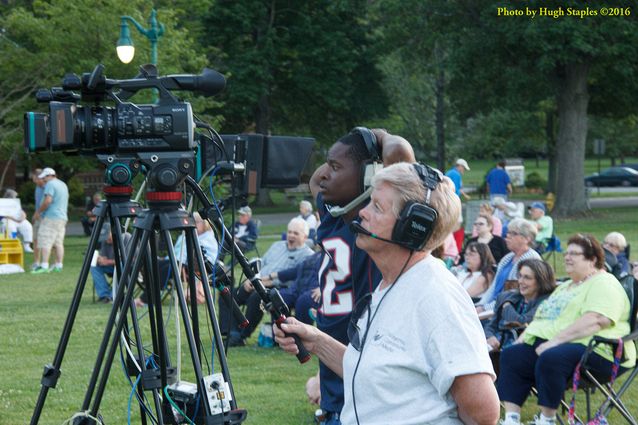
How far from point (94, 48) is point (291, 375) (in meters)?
17.0

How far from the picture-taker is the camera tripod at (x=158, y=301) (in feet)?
13.9

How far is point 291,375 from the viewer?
8.74 metres

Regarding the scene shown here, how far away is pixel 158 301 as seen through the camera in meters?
4.55

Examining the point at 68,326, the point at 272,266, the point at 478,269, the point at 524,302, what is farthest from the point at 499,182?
the point at 68,326

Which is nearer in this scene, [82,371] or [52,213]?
[82,371]

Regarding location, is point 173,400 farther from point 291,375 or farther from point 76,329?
point 76,329

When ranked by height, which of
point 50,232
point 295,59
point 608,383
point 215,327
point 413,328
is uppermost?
point 295,59

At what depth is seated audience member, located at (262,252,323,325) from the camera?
9367mm

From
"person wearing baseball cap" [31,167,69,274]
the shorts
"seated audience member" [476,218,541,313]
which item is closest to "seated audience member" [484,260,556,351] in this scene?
"seated audience member" [476,218,541,313]

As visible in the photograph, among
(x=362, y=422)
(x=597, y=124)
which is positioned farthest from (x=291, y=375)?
(x=597, y=124)

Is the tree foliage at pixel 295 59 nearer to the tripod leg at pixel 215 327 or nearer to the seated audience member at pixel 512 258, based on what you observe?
the seated audience member at pixel 512 258

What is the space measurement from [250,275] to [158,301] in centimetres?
56

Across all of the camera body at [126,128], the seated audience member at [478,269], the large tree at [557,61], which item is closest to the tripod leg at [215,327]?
the camera body at [126,128]

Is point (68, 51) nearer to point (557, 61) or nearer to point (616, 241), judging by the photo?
point (557, 61)
